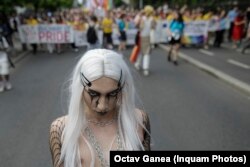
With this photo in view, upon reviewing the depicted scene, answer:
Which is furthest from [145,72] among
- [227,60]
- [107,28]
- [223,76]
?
[107,28]

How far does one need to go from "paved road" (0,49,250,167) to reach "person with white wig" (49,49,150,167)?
137 inches

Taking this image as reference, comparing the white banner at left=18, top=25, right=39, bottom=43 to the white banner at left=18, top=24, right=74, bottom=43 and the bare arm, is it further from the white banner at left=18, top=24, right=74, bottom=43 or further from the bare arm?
the bare arm

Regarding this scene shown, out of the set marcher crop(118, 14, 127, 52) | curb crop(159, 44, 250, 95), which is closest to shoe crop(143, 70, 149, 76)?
curb crop(159, 44, 250, 95)

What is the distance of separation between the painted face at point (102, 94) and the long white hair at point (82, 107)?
3cm

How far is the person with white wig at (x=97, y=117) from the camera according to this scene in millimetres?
1875

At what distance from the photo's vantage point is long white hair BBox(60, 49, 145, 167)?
1876 millimetres

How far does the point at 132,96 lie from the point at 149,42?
950 centimetres

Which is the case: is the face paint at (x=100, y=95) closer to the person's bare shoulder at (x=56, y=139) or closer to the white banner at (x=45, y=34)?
the person's bare shoulder at (x=56, y=139)

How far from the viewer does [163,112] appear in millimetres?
7652

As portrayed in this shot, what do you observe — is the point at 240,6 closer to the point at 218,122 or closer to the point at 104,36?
the point at 104,36

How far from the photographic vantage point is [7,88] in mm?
10258

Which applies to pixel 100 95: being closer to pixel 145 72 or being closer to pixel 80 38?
pixel 145 72

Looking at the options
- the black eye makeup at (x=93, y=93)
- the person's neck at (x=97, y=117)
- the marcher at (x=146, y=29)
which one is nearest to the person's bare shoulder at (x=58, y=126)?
the person's neck at (x=97, y=117)

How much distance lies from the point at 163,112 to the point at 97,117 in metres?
5.78
